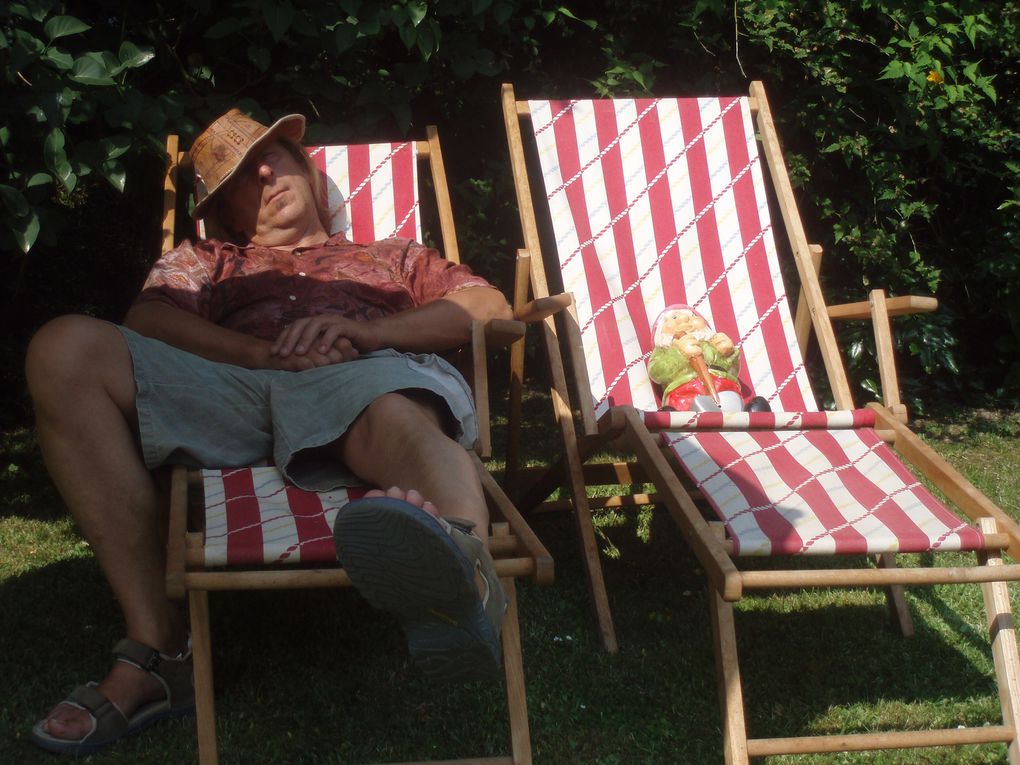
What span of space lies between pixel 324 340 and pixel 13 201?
101 cm

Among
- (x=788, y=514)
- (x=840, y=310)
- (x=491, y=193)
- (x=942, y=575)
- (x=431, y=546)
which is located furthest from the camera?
(x=491, y=193)

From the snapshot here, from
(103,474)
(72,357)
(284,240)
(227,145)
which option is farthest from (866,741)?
(227,145)

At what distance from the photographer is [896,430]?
2.77 m

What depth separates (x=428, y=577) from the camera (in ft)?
5.69

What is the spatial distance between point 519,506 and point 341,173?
1151 mm

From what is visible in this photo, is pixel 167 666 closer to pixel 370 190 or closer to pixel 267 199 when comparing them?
pixel 267 199

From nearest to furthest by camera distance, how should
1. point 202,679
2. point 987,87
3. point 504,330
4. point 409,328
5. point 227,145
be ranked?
point 202,679 < point 504,330 < point 409,328 < point 227,145 < point 987,87

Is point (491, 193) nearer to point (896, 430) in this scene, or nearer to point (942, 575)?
point (896, 430)

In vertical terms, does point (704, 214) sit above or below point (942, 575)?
above

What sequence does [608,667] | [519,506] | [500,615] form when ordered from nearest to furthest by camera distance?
[500,615], [608,667], [519,506]

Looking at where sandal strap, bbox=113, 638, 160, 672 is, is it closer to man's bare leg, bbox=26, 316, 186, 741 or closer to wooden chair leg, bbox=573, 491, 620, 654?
man's bare leg, bbox=26, 316, 186, 741

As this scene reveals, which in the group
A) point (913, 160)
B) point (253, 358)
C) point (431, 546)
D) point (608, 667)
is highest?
point (913, 160)

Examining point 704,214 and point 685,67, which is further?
point 685,67

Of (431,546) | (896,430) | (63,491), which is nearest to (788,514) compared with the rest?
(896,430)
